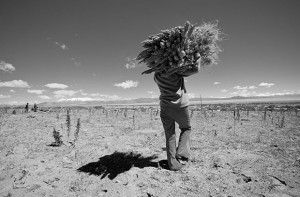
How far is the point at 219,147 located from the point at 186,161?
65.8 inches

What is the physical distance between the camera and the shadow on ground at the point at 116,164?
4.04 metres

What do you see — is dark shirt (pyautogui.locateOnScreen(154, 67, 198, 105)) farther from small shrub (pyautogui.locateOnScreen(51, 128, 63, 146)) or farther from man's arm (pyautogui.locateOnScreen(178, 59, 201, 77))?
small shrub (pyautogui.locateOnScreen(51, 128, 63, 146))

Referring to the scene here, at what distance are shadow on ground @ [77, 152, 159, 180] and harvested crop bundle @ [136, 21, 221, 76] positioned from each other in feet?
7.49

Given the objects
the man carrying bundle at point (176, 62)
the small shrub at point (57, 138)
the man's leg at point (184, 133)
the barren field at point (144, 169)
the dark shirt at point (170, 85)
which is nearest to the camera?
the barren field at point (144, 169)

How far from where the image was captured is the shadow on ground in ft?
13.2

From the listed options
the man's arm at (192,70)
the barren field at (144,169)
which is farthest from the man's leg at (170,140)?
the man's arm at (192,70)

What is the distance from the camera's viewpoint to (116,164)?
4477 mm

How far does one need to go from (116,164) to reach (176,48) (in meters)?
3.11

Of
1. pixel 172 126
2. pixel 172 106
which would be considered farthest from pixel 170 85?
pixel 172 126

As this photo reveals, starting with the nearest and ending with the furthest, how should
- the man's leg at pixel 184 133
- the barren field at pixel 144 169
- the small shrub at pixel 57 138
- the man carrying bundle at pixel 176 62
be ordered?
1. the barren field at pixel 144 169
2. the man carrying bundle at pixel 176 62
3. the man's leg at pixel 184 133
4. the small shrub at pixel 57 138

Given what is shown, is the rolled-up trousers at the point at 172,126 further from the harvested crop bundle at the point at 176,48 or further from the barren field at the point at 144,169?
the harvested crop bundle at the point at 176,48

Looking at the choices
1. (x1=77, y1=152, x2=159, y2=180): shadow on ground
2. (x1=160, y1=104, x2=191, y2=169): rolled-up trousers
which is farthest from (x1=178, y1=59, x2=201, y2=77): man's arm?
(x1=77, y1=152, x2=159, y2=180): shadow on ground

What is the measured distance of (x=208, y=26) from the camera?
13.0 ft

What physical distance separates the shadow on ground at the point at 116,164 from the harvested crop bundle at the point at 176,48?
2.28 metres
